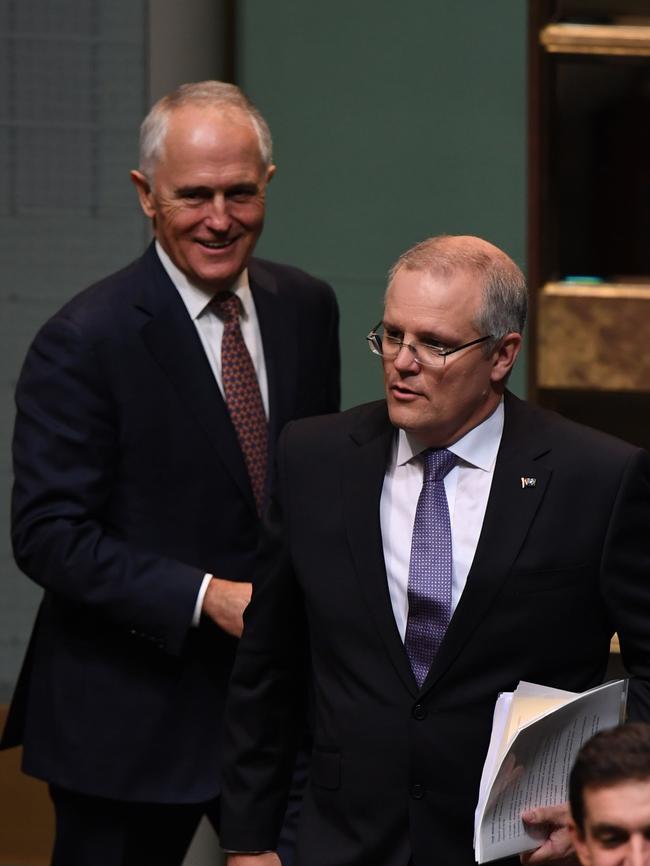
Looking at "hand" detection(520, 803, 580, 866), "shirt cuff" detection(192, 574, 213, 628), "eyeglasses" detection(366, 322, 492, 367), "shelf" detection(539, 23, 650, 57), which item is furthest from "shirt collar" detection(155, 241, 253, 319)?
"shelf" detection(539, 23, 650, 57)

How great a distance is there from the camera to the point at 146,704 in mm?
4047

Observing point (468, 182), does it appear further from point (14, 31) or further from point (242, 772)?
point (242, 772)

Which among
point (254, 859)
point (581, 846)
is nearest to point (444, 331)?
point (581, 846)

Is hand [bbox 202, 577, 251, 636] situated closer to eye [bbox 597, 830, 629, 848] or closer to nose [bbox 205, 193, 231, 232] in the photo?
nose [bbox 205, 193, 231, 232]

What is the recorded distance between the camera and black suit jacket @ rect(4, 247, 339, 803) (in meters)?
3.87

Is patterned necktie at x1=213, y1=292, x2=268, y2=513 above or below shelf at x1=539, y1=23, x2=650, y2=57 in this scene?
below

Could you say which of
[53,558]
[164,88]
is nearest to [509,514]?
[53,558]

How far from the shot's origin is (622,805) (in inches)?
108

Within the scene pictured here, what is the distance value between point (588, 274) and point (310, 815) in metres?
2.73

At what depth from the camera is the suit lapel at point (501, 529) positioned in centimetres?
308

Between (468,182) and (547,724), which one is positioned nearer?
(547,724)

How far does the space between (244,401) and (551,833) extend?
4.45 ft

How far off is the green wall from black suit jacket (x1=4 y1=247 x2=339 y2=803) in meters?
1.47

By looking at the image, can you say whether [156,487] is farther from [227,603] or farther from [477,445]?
[477,445]
